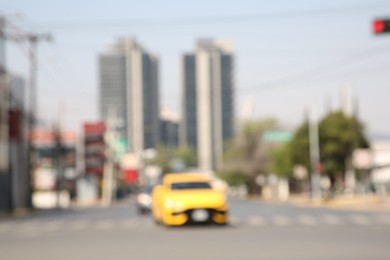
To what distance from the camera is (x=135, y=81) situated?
239 feet

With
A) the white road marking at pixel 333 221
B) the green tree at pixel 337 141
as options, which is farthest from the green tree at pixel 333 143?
the white road marking at pixel 333 221

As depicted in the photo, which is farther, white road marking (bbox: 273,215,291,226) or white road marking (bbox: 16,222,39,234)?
white road marking (bbox: 16,222,39,234)

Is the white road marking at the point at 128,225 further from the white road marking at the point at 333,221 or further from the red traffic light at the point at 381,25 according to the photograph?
the red traffic light at the point at 381,25

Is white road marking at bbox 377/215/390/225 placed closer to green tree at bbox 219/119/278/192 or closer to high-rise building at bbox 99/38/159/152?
high-rise building at bbox 99/38/159/152

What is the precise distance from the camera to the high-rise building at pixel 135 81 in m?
68.8

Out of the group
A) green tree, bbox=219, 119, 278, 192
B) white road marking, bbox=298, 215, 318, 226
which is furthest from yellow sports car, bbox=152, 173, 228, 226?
green tree, bbox=219, 119, 278, 192

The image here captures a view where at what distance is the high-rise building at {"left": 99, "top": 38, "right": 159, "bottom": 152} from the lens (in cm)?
6875

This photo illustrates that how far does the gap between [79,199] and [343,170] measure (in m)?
36.2

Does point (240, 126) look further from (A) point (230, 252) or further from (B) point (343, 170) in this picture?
(A) point (230, 252)

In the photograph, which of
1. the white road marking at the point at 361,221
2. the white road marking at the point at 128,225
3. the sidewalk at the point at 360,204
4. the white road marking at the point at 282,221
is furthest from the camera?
the sidewalk at the point at 360,204

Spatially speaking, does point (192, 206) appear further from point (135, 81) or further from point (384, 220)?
point (135, 81)

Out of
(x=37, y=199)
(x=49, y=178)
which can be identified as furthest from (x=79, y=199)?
(x=37, y=199)

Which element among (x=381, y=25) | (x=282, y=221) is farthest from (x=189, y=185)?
(x=381, y=25)

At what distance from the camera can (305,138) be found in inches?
3967
